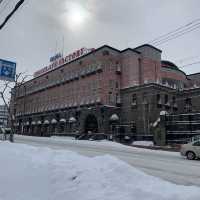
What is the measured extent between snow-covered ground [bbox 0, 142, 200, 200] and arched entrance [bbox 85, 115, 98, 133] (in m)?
43.3

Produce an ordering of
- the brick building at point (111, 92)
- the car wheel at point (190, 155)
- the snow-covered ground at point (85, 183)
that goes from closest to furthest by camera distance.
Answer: the snow-covered ground at point (85, 183)
the car wheel at point (190, 155)
the brick building at point (111, 92)

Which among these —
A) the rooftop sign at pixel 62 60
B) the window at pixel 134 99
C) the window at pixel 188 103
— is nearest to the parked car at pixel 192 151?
the window at pixel 134 99

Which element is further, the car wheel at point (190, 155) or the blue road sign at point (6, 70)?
the car wheel at point (190, 155)

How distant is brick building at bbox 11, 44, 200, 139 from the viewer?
47.9 metres

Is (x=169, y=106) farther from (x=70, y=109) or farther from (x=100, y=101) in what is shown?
(x=70, y=109)

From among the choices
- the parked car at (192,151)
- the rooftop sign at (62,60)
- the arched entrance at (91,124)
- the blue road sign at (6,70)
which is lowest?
the parked car at (192,151)

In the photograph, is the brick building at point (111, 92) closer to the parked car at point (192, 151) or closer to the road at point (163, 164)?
the road at point (163, 164)

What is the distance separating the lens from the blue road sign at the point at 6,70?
1920 centimetres

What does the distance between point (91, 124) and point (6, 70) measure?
35.3m

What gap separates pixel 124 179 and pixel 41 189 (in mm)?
2269

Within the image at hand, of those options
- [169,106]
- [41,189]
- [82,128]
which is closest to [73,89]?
[82,128]

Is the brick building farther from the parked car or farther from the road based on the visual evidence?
the parked car

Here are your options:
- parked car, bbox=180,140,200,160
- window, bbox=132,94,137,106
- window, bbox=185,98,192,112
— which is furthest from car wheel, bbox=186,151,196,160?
window, bbox=185,98,192,112

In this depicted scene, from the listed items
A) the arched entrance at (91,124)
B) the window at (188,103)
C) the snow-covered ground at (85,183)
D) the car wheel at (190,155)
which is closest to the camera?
the snow-covered ground at (85,183)
